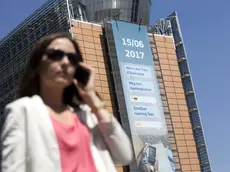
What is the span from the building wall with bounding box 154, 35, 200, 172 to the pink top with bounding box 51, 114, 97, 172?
40439 mm

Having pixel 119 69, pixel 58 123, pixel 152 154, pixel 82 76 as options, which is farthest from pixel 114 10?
pixel 58 123

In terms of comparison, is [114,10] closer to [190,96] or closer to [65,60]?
[190,96]

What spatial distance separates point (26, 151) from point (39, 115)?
0.18m

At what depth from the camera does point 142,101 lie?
3962 cm

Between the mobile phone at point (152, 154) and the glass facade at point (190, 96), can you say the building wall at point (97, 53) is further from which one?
the glass facade at point (190, 96)

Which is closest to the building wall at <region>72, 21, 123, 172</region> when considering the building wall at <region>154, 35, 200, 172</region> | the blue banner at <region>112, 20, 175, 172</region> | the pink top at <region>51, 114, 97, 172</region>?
the blue banner at <region>112, 20, 175, 172</region>

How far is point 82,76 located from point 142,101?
37.4 meters

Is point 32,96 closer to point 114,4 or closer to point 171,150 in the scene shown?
point 171,150

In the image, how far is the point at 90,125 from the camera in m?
2.21

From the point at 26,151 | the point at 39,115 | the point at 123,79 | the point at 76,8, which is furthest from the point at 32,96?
the point at 76,8

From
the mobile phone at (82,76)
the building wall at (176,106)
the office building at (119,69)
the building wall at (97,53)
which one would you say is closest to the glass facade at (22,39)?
the office building at (119,69)

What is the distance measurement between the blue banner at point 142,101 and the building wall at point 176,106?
312 cm

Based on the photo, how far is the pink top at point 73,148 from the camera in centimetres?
196

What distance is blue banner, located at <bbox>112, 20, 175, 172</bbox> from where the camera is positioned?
38.0 m
